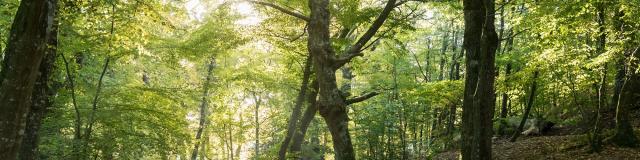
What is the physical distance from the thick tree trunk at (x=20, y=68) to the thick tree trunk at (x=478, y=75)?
20.3 ft

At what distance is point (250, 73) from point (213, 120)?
10.2m

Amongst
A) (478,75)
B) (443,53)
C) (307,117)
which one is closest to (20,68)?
(478,75)

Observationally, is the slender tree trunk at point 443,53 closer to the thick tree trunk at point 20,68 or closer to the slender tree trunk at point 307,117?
the slender tree trunk at point 307,117

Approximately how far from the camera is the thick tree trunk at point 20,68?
16.2 feet

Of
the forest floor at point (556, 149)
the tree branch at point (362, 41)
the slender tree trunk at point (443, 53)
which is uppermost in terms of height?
the slender tree trunk at point (443, 53)

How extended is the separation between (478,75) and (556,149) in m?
5.33

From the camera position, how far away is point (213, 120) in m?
23.9

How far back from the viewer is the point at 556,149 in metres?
12.1

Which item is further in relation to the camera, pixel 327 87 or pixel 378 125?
pixel 378 125

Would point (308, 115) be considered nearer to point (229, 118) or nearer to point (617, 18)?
point (617, 18)

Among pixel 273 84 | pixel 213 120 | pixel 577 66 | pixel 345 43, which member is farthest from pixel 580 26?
pixel 213 120

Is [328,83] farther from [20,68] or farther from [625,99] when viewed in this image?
[625,99]

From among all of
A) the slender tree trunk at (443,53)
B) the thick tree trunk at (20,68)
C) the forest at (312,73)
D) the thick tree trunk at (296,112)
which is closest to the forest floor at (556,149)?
the forest at (312,73)

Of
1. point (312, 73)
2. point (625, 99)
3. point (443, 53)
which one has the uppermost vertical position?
point (443, 53)
